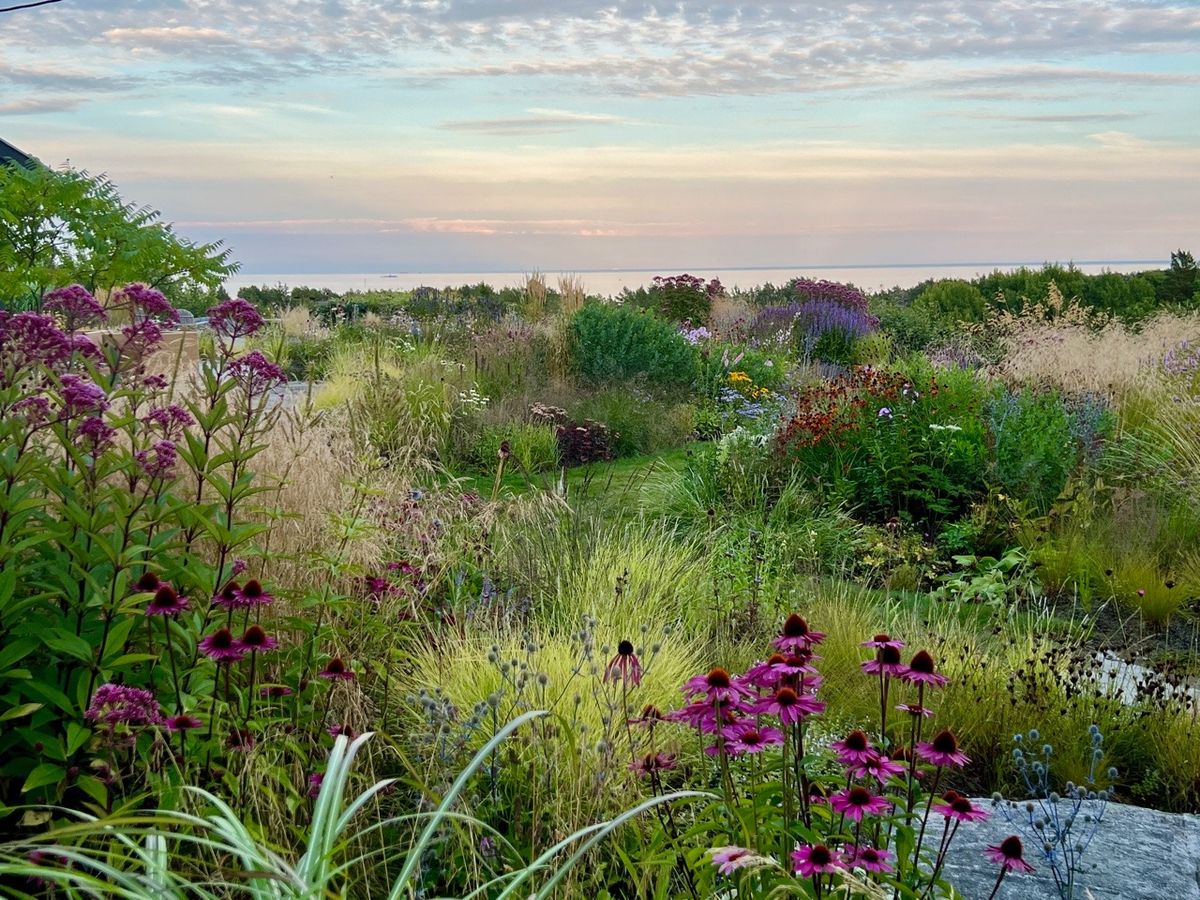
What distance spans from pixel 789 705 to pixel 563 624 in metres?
2.81

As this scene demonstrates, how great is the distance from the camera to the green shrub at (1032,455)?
7785 mm

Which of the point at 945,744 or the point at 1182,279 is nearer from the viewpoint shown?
the point at 945,744

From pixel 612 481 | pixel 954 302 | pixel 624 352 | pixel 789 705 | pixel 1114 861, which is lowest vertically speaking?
pixel 1114 861

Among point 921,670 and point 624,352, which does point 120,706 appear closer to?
point 921,670

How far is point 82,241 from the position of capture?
9062mm

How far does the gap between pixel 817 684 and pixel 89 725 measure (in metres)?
1.84

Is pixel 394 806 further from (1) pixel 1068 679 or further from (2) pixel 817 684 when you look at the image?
(1) pixel 1068 679

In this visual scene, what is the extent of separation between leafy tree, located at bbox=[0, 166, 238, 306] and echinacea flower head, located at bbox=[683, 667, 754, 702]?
7.89 meters

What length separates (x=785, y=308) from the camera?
18000 mm

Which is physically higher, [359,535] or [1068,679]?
[359,535]

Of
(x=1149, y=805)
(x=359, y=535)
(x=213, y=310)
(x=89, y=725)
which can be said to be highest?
(x=213, y=310)

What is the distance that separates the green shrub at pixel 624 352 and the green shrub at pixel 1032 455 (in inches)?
215

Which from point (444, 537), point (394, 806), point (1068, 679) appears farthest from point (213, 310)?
point (1068, 679)

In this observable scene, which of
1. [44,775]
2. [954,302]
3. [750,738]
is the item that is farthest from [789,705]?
[954,302]
